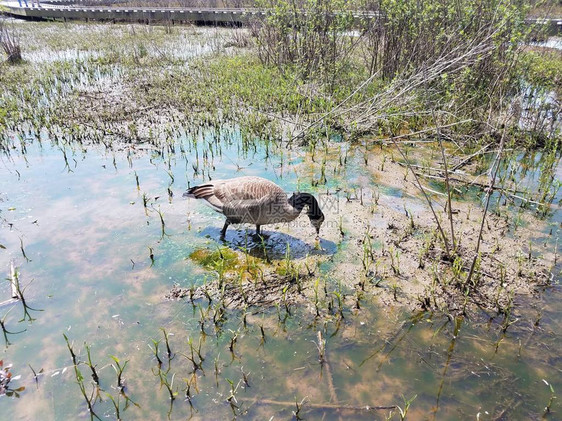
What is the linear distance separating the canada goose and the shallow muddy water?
435mm

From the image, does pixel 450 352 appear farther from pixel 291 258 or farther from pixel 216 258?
pixel 216 258

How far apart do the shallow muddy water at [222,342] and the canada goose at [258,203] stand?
0.43m

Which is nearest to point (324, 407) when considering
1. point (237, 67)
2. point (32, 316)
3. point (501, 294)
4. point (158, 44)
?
point (501, 294)

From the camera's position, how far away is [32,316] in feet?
14.4

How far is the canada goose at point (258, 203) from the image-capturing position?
5379 mm

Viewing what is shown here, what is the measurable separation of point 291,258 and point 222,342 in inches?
64.7

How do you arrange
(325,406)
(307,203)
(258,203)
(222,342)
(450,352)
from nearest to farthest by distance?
(325,406)
(450,352)
(222,342)
(258,203)
(307,203)

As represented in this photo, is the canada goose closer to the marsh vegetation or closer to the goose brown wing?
the goose brown wing

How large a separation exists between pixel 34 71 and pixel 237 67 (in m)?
6.66

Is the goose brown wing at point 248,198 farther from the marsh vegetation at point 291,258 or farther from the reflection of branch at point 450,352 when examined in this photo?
the reflection of branch at point 450,352

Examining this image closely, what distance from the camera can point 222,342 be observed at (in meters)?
4.07

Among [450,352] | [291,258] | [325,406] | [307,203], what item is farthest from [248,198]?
[450,352]

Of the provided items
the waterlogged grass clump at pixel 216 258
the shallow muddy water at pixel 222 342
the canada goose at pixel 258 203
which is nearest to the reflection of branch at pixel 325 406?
the shallow muddy water at pixel 222 342

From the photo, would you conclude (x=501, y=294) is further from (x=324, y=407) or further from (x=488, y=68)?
(x=488, y=68)
